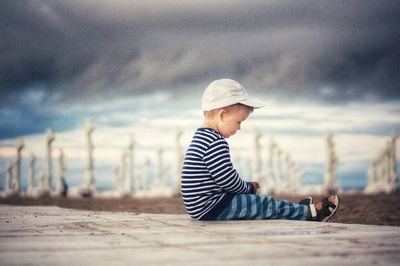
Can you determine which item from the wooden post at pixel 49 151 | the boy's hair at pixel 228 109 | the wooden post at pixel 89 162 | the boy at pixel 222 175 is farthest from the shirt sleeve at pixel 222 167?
the wooden post at pixel 49 151

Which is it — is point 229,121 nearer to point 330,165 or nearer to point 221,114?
point 221,114

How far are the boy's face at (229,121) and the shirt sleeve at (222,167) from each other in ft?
0.57

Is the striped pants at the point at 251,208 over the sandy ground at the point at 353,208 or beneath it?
over

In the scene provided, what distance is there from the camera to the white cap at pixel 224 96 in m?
4.40

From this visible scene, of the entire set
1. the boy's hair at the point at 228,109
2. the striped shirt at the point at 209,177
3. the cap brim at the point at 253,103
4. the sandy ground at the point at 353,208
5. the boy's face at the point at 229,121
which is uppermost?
the cap brim at the point at 253,103

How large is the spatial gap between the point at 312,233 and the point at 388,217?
327 inches

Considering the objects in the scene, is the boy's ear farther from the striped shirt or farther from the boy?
the striped shirt

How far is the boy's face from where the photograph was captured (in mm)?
4523

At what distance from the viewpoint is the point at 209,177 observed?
4.38 m

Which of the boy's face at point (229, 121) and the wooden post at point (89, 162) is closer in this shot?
the boy's face at point (229, 121)

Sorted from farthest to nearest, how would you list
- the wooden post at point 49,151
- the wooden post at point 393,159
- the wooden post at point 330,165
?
→ the wooden post at point 49,151, the wooden post at point 393,159, the wooden post at point 330,165

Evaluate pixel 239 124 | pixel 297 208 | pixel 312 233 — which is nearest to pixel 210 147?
pixel 239 124

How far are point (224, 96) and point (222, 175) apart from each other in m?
0.65

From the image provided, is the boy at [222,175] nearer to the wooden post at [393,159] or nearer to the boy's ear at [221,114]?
the boy's ear at [221,114]
